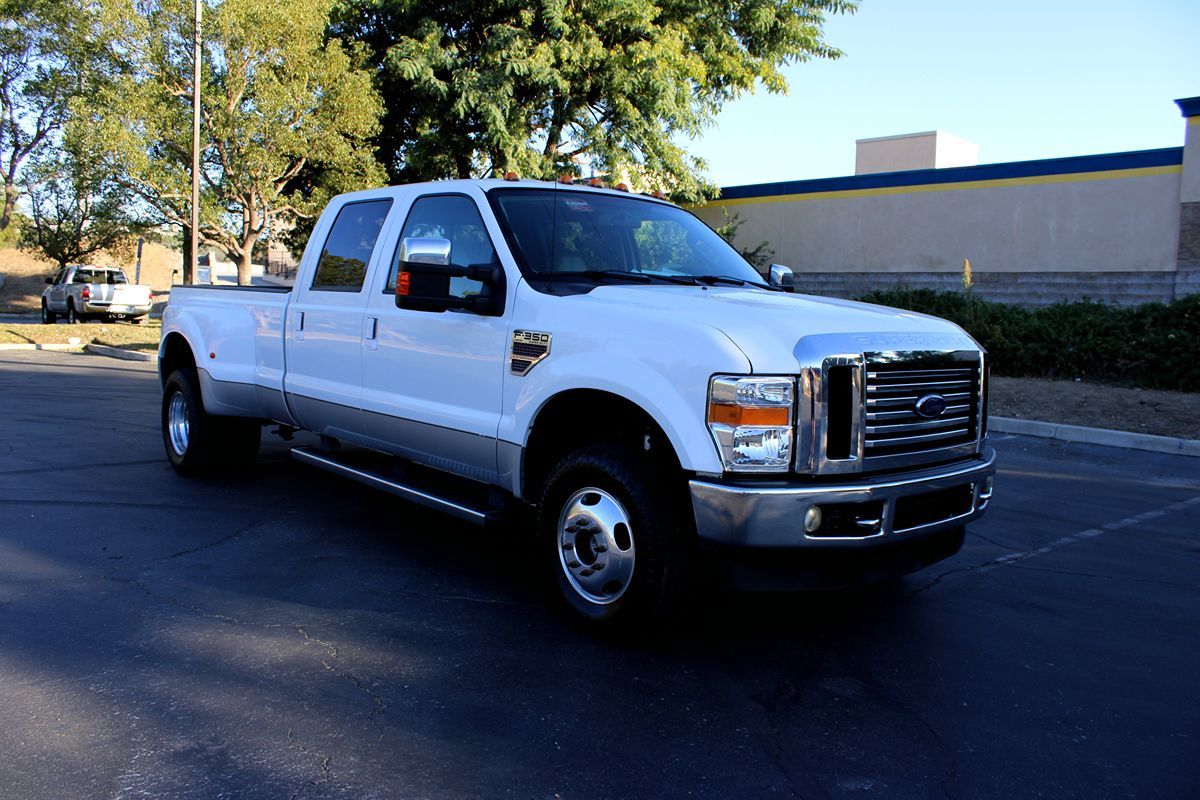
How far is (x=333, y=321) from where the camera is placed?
19.1 feet

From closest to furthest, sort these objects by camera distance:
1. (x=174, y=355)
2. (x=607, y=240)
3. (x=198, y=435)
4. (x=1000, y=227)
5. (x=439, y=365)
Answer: (x=439, y=365) < (x=607, y=240) < (x=198, y=435) < (x=174, y=355) < (x=1000, y=227)

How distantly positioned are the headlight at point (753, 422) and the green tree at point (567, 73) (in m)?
19.7

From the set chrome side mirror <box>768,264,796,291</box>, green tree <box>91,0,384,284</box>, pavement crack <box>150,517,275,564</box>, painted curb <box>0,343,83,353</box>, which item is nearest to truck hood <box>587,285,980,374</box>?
chrome side mirror <box>768,264,796,291</box>

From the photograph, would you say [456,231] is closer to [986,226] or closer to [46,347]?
[986,226]

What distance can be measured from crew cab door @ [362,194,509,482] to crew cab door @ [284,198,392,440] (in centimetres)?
20

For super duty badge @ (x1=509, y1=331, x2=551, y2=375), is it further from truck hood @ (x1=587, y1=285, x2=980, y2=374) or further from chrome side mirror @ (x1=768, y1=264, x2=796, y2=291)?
chrome side mirror @ (x1=768, y1=264, x2=796, y2=291)

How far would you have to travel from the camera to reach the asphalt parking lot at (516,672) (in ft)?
10.2

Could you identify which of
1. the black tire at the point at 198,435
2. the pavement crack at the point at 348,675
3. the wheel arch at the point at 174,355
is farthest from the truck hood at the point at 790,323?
the wheel arch at the point at 174,355

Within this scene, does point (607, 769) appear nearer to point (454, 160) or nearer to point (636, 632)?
point (636, 632)

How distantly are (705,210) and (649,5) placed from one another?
19.1 ft

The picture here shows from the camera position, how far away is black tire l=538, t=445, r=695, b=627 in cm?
394

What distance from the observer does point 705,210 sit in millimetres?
26547

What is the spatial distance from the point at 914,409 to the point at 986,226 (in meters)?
18.5

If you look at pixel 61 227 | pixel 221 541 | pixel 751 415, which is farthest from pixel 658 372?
pixel 61 227
